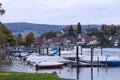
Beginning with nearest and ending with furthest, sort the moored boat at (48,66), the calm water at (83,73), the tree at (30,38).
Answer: the calm water at (83,73) → the moored boat at (48,66) → the tree at (30,38)

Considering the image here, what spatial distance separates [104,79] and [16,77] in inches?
1375

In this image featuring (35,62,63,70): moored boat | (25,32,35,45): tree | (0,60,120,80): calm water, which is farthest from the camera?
(25,32,35,45): tree

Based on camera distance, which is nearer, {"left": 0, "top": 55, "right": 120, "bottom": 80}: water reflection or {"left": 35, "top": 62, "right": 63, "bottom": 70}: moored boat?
{"left": 0, "top": 55, "right": 120, "bottom": 80}: water reflection

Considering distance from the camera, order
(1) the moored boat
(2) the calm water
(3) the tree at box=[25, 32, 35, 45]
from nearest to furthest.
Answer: (2) the calm water → (1) the moored boat → (3) the tree at box=[25, 32, 35, 45]

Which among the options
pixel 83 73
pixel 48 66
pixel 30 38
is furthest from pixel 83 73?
pixel 30 38

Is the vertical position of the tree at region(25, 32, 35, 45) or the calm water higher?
the tree at region(25, 32, 35, 45)

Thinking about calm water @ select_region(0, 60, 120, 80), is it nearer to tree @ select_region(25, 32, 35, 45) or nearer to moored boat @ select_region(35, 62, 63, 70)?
moored boat @ select_region(35, 62, 63, 70)

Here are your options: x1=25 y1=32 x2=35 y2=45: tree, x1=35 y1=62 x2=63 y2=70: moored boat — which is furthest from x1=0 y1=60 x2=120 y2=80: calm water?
x1=25 y1=32 x2=35 y2=45: tree

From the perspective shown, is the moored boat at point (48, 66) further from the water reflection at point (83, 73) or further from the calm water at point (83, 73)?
the calm water at point (83, 73)

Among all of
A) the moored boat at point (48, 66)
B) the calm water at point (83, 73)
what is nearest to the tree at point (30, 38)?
the calm water at point (83, 73)

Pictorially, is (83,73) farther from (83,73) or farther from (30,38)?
(30,38)

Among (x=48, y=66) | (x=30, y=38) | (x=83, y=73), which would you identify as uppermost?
(x=30, y=38)

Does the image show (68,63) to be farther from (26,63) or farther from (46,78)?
(46,78)

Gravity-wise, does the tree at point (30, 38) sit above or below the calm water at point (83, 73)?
above
